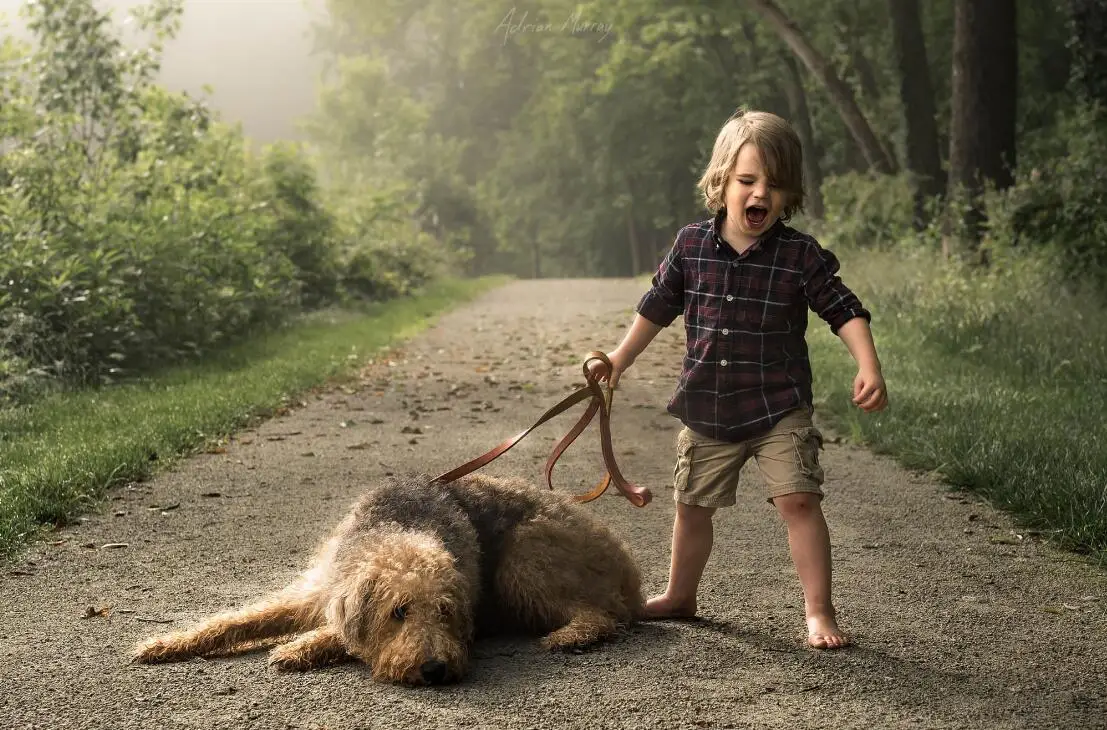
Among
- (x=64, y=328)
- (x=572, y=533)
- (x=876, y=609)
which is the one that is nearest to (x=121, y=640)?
(x=572, y=533)

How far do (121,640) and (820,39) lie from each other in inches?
1094

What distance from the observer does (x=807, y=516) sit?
13.9 ft

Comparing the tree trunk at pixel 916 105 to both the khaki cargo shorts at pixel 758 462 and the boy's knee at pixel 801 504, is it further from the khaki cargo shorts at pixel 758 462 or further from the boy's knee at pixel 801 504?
the boy's knee at pixel 801 504

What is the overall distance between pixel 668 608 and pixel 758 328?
1.19m

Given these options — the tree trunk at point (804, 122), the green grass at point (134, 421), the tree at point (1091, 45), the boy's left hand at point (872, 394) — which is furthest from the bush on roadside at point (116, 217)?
the tree trunk at point (804, 122)

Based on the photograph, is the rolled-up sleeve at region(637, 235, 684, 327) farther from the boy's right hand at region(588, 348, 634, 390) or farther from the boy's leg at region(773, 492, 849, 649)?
the boy's leg at region(773, 492, 849, 649)

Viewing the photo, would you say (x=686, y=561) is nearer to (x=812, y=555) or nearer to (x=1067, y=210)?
(x=812, y=555)

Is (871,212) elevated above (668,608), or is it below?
above

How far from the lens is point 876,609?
4742mm

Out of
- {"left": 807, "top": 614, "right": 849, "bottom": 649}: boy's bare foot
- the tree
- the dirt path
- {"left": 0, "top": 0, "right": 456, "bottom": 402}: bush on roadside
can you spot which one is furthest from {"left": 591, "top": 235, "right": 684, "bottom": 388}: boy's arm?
the tree

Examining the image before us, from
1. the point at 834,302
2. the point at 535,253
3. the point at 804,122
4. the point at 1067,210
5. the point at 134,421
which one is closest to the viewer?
the point at 834,302

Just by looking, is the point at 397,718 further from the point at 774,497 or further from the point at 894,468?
the point at 894,468

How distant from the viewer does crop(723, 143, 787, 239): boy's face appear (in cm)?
432

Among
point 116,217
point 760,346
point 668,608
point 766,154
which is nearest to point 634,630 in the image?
point 668,608
